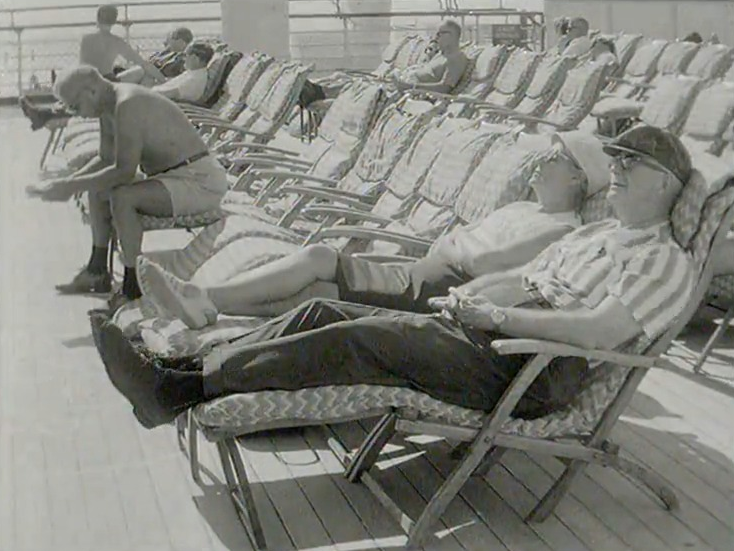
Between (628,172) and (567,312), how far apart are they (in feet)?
1.32

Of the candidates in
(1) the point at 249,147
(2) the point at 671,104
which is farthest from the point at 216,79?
(2) the point at 671,104

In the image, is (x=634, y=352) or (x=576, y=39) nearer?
(x=634, y=352)

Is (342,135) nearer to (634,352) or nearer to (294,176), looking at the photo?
(294,176)

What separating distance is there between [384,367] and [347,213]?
2.10m

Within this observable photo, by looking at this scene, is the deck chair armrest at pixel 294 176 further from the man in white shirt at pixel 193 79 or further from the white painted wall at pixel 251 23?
the white painted wall at pixel 251 23

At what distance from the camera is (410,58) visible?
37.8 ft

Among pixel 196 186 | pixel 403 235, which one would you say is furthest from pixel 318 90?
pixel 403 235

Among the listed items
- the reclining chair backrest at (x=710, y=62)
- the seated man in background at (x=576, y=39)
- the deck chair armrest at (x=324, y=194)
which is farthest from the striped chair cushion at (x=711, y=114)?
the seated man in background at (x=576, y=39)

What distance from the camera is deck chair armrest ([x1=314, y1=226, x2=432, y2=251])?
169 inches

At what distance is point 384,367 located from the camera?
2871mm

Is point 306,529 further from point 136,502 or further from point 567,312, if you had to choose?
point 567,312

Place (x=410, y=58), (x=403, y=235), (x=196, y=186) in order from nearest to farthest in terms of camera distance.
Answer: (x=403, y=235) < (x=196, y=186) < (x=410, y=58)

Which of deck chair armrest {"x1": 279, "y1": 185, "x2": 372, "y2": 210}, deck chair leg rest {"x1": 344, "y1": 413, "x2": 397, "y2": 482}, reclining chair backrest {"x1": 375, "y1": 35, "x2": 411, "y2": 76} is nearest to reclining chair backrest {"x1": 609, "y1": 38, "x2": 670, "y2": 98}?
reclining chair backrest {"x1": 375, "y1": 35, "x2": 411, "y2": 76}

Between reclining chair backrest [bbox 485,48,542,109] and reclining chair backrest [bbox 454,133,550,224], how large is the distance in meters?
4.09
